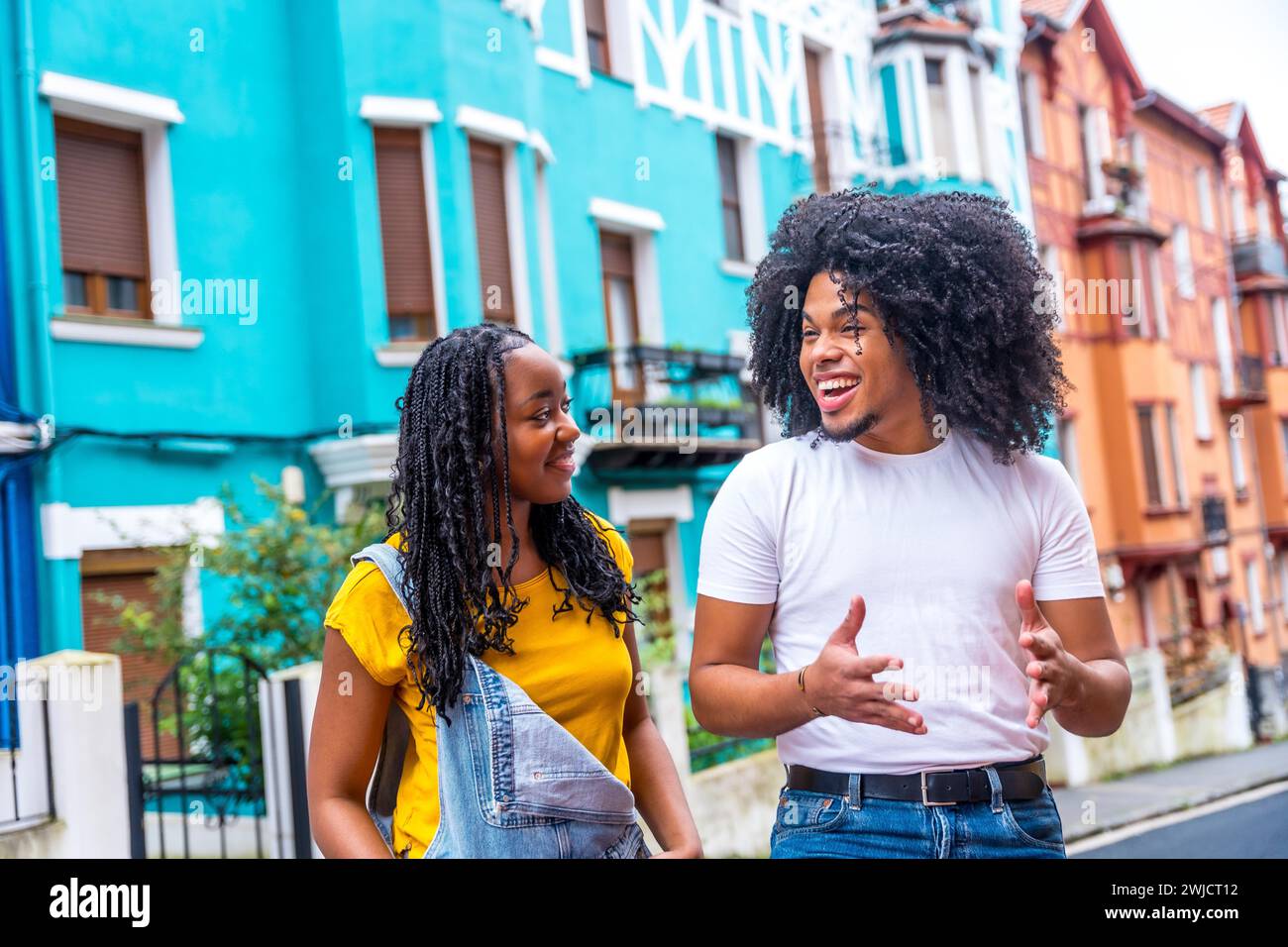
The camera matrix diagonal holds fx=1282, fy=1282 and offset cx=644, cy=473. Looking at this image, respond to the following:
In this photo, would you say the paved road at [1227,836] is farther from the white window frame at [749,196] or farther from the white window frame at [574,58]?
the white window frame at [574,58]

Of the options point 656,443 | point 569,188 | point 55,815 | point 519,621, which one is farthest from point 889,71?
point 55,815

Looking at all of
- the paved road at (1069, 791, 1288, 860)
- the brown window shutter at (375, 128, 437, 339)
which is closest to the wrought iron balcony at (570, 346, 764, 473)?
the brown window shutter at (375, 128, 437, 339)

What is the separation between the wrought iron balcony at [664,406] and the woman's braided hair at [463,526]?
115 centimetres

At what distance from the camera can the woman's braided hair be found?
4.79 ft

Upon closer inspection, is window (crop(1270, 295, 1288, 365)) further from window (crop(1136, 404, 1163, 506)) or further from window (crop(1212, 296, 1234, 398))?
window (crop(1136, 404, 1163, 506))

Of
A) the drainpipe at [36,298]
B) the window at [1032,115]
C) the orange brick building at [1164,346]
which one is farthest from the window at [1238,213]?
the drainpipe at [36,298]

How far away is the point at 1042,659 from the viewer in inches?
51.1

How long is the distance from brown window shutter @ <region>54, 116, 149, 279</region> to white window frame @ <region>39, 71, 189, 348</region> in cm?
2

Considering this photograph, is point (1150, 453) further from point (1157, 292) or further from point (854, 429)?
point (854, 429)

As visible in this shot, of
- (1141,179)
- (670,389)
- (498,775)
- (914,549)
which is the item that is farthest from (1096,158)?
(498,775)

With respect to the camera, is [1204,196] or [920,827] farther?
[1204,196]

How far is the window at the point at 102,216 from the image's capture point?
2439mm

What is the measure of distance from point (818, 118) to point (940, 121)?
0.26 meters
